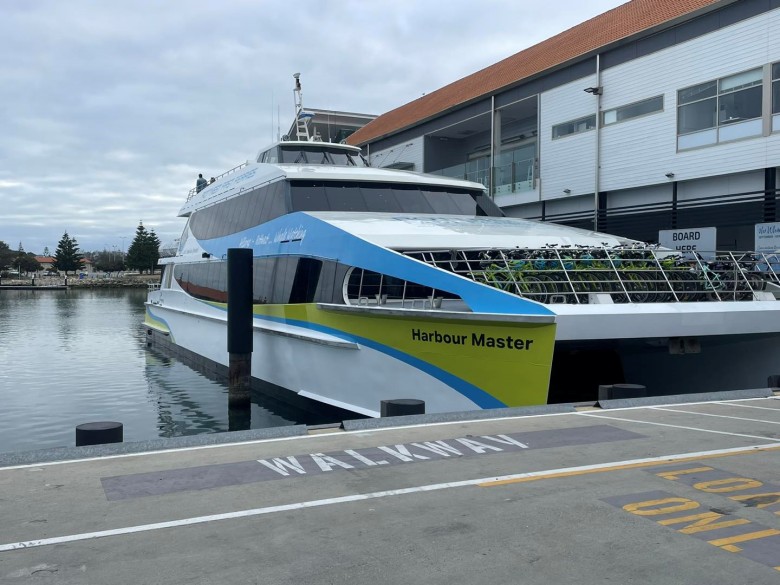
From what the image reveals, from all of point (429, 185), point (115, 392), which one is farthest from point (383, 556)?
point (115, 392)

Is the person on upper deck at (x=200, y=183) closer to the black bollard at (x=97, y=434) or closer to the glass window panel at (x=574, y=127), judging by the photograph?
the glass window panel at (x=574, y=127)

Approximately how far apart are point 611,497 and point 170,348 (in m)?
18.8

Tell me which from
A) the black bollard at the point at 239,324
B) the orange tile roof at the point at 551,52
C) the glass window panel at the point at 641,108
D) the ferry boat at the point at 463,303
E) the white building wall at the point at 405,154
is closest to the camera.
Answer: the ferry boat at the point at 463,303

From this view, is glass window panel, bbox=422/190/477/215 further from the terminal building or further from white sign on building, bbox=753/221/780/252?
the terminal building

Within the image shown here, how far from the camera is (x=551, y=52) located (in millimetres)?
25078

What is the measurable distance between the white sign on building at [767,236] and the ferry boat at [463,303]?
555 cm

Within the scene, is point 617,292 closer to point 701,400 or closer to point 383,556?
point 701,400

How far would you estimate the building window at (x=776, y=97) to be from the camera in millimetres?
16500

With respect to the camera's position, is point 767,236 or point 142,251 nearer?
point 767,236

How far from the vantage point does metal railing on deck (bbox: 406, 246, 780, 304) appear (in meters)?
8.51

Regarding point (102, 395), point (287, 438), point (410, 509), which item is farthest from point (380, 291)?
point (102, 395)

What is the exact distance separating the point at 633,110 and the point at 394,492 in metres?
18.7

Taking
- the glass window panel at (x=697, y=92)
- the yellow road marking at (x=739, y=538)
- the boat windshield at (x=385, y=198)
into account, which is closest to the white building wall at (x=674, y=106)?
the glass window panel at (x=697, y=92)

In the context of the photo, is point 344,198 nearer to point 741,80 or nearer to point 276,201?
point 276,201
